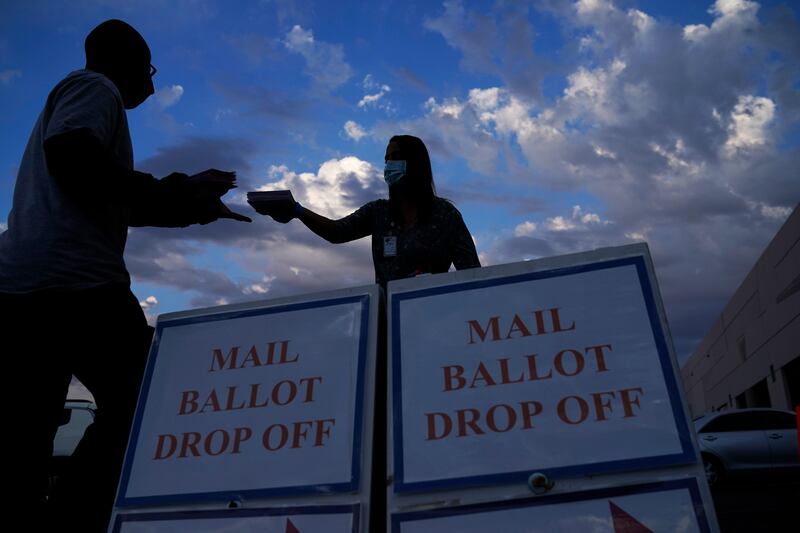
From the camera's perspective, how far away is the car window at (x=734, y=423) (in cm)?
1030

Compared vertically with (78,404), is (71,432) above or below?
below

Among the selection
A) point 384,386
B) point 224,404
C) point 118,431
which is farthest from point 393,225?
point 118,431

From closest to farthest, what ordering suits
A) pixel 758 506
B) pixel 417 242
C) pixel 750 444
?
pixel 417 242, pixel 758 506, pixel 750 444

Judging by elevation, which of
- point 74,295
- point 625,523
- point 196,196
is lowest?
point 625,523

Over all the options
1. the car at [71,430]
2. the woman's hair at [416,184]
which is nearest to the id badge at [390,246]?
the woman's hair at [416,184]

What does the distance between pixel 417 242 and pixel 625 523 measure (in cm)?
142

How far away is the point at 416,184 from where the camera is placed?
2623 mm

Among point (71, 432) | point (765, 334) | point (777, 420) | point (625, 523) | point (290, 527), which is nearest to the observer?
point (625, 523)

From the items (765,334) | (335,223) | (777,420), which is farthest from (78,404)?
(765,334)

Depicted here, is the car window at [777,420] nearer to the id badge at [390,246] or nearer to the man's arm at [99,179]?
the id badge at [390,246]

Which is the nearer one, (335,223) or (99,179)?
(99,179)

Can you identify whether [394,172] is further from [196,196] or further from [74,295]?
[74,295]

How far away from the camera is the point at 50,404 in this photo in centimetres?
164

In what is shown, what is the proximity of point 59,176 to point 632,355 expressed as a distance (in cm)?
174
